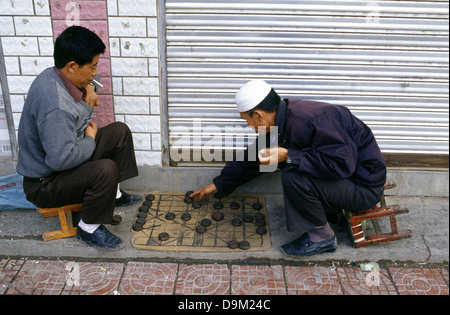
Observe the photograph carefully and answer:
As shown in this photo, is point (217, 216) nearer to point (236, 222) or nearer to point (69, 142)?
point (236, 222)

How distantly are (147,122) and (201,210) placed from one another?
3.34ft

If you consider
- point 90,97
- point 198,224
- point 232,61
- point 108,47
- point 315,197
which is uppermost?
point 108,47

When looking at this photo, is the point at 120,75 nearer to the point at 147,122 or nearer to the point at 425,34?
the point at 147,122

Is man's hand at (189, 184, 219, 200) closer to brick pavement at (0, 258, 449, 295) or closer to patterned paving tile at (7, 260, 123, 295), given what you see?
brick pavement at (0, 258, 449, 295)

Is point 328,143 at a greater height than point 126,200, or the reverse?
point 328,143

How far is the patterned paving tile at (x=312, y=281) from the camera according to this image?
3232 mm

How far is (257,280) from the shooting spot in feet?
10.9

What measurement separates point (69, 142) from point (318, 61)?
7.79 feet

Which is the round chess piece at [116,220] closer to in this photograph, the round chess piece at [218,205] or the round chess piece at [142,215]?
the round chess piece at [142,215]

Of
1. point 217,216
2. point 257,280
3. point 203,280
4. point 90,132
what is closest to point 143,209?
point 217,216

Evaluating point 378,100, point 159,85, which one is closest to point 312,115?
point 378,100

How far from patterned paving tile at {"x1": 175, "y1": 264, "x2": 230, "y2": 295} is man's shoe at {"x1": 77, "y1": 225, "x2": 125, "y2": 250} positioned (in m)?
0.57

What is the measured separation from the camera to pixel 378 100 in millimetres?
4211

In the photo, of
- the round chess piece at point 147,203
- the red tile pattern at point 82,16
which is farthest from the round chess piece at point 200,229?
the red tile pattern at point 82,16
